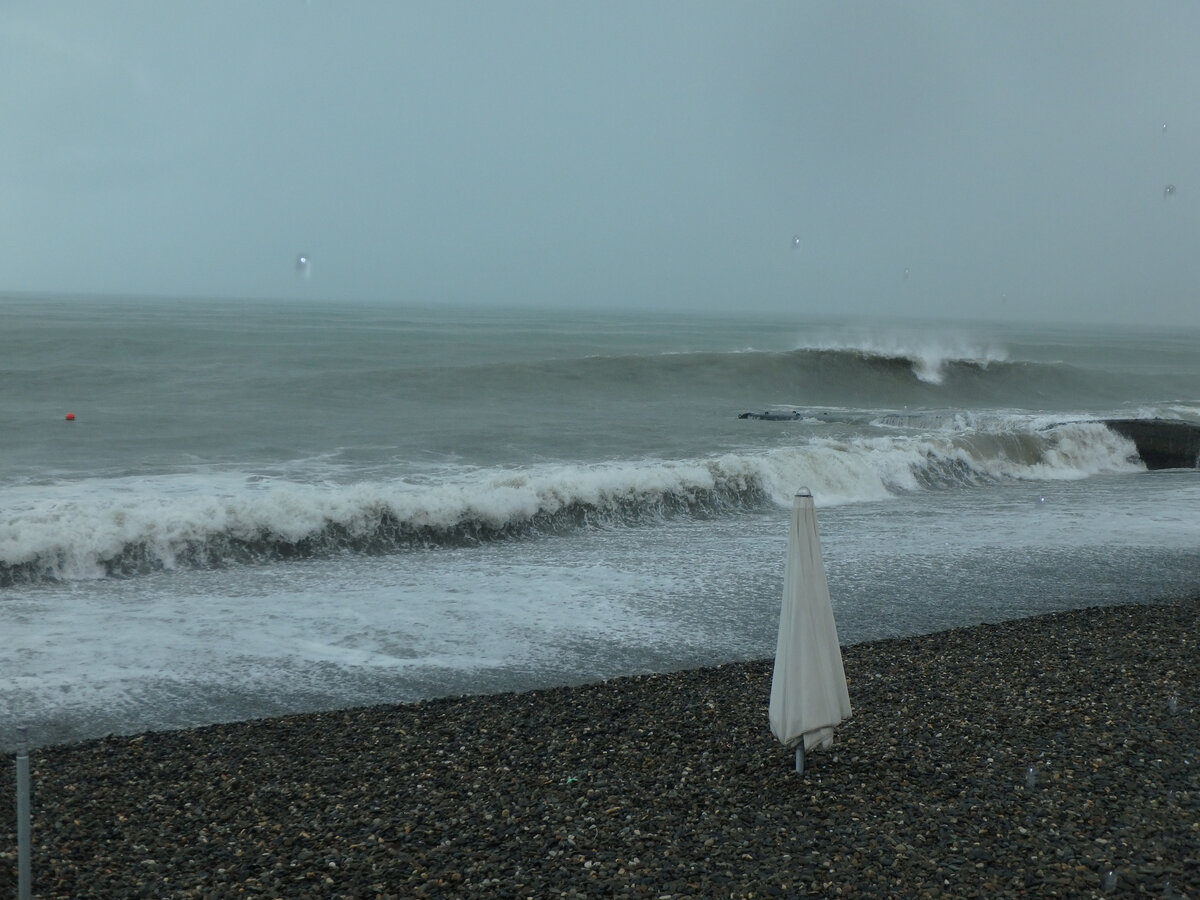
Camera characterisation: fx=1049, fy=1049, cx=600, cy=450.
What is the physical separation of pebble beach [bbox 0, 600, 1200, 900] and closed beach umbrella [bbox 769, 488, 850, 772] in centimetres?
25

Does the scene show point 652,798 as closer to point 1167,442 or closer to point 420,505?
point 420,505

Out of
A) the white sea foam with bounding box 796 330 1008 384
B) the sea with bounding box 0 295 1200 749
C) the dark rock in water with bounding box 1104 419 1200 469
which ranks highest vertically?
the white sea foam with bounding box 796 330 1008 384

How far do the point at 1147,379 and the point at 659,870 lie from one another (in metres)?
45.7

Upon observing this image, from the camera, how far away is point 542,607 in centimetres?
948

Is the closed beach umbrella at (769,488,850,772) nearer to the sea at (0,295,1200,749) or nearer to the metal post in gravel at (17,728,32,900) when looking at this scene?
the sea at (0,295,1200,749)

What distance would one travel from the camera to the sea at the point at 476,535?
7.83m

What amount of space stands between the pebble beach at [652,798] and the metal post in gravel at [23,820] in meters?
0.27

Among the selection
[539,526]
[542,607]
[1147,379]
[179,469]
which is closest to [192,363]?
[179,469]

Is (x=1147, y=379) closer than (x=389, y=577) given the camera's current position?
No

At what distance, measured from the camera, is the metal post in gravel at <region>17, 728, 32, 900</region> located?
3.64 meters

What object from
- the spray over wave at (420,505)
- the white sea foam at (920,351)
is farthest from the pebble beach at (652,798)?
the white sea foam at (920,351)

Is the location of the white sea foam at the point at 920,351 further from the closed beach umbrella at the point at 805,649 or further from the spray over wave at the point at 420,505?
the closed beach umbrella at the point at 805,649

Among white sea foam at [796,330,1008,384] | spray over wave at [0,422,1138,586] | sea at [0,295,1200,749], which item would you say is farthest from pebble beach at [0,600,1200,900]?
white sea foam at [796,330,1008,384]

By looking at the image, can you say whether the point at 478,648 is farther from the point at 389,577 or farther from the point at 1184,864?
the point at 1184,864
